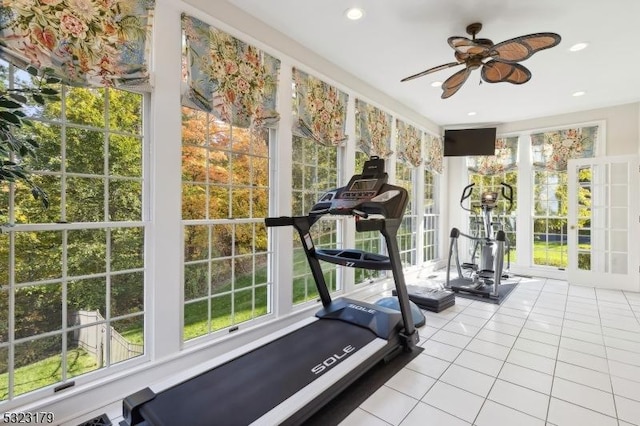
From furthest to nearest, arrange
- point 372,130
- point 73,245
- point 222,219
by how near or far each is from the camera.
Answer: point 372,130, point 222,219, point 73,245

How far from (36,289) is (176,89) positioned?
1.89 m

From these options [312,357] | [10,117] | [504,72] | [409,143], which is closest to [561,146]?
[409,143]

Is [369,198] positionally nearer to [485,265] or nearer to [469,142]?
[485,265]

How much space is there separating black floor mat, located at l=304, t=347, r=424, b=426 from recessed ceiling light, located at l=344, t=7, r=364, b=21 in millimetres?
3135

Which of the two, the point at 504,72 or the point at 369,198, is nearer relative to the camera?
the point at 369,198

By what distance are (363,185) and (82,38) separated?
2.19m

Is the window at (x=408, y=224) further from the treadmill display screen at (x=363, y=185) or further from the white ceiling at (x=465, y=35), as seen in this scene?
the treadmill display screen at (x=363, y=185)

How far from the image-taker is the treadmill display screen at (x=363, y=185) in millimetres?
2670

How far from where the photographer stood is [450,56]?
368cm

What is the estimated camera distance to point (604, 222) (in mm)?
5344

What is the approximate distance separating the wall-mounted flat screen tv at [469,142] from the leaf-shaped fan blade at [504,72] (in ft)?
10.9

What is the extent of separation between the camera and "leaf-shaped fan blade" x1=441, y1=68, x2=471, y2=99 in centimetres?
316

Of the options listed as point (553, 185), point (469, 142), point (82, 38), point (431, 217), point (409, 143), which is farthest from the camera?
point (431, 217)

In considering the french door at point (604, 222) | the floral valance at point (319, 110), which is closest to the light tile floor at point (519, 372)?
the french door at point (604, 222)
